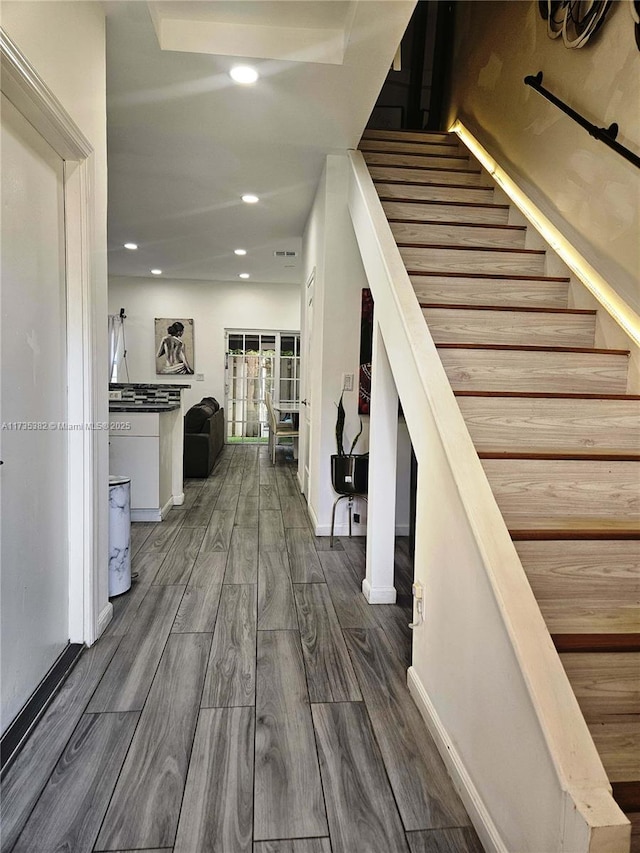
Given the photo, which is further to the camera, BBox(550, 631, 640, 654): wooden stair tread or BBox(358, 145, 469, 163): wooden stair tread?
BBox(358, 145, 469, 163): wooden stair tread

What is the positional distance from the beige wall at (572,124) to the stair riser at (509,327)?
0.27 metres

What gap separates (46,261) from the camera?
5.97 ft

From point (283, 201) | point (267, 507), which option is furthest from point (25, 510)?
point (283, 201)

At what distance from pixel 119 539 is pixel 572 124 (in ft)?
10.6

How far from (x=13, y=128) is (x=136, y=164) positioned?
250cm

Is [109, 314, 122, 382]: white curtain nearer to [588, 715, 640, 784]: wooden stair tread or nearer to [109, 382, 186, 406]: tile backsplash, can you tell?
[109, 382, 186, 406]: tile backsplash

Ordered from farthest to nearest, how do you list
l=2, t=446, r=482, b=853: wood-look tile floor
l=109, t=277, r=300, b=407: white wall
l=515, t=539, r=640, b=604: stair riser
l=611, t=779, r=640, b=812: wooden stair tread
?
l=109, t=277, r=300, b=407: white wall, l=515, t=539, r=640, b=604: stair riser, l=2, t=446, r=482, b=853: wood-look tile floor, l=611, t=779, r=640, b=812: wooden stair tread

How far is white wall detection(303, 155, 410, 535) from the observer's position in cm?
357

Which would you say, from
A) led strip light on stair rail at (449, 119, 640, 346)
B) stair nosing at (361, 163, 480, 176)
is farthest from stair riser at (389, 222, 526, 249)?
stair nosing at (361, 163, 480, 176)

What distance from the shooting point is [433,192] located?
12.0 feet

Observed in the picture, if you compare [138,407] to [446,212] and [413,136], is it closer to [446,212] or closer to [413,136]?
[446,212]

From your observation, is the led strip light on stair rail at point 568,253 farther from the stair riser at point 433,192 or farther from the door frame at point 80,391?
the door frame at point 80,391

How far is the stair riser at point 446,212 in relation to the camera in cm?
336

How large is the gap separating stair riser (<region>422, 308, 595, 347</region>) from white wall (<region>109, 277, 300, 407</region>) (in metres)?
6.32
